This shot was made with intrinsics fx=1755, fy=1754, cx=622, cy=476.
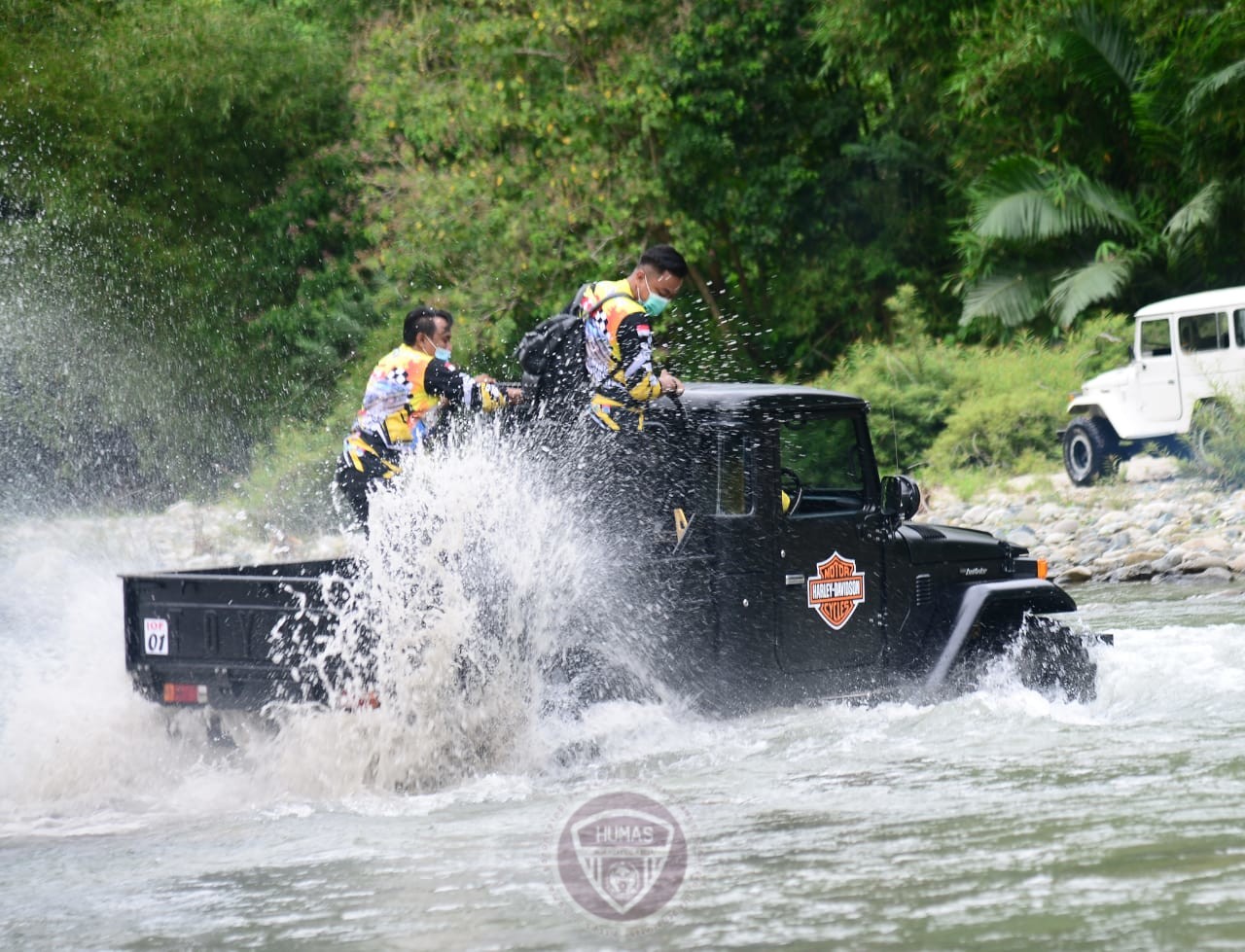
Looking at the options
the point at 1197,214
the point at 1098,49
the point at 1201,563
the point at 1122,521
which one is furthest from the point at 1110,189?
the point at 1201,563

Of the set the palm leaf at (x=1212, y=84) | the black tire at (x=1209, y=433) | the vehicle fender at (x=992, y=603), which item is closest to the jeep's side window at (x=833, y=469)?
the vehicle fender at (x=992, y=603)

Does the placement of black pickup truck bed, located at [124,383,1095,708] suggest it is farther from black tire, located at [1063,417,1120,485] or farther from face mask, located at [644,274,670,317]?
black tire, located at [1063,417,1120,485]

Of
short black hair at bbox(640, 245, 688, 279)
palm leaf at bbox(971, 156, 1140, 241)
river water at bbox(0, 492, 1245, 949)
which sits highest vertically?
palm leaf at bbox(971, 156, 1140, 241)

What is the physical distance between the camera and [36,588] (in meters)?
18.1

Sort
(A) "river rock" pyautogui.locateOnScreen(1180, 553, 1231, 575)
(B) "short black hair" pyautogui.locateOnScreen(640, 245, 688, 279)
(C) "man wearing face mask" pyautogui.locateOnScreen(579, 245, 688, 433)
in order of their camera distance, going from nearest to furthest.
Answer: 1. (C) "man wearing face mask" pyautogui.locateOnScreen(579, 245, 688, 433)
2. (B) "short black hair" pyautogui.locateOnScreen(640, 245, 688, 279)
3. (A) "river rock" pyautogui.locateOnScreen(1180, 553, 1231, 575)

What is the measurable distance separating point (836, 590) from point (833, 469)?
24.8 inches

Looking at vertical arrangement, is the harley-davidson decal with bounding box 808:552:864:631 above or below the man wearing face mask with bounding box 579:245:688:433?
below

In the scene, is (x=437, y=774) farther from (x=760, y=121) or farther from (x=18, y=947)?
(x=760, y=121)

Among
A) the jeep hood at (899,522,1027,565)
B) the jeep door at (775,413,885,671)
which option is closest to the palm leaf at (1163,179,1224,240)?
the jeep hood at (899,522,1027,565)

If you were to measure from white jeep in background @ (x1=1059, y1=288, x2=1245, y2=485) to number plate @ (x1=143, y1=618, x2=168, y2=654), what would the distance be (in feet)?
46.1

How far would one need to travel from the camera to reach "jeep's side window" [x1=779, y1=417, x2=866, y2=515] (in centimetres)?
833

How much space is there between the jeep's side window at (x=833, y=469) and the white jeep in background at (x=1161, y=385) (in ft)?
39.9

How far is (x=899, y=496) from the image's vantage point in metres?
8.32

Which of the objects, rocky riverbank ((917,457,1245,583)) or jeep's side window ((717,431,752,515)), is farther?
rocky riverbank ((917,457,1245,583))
